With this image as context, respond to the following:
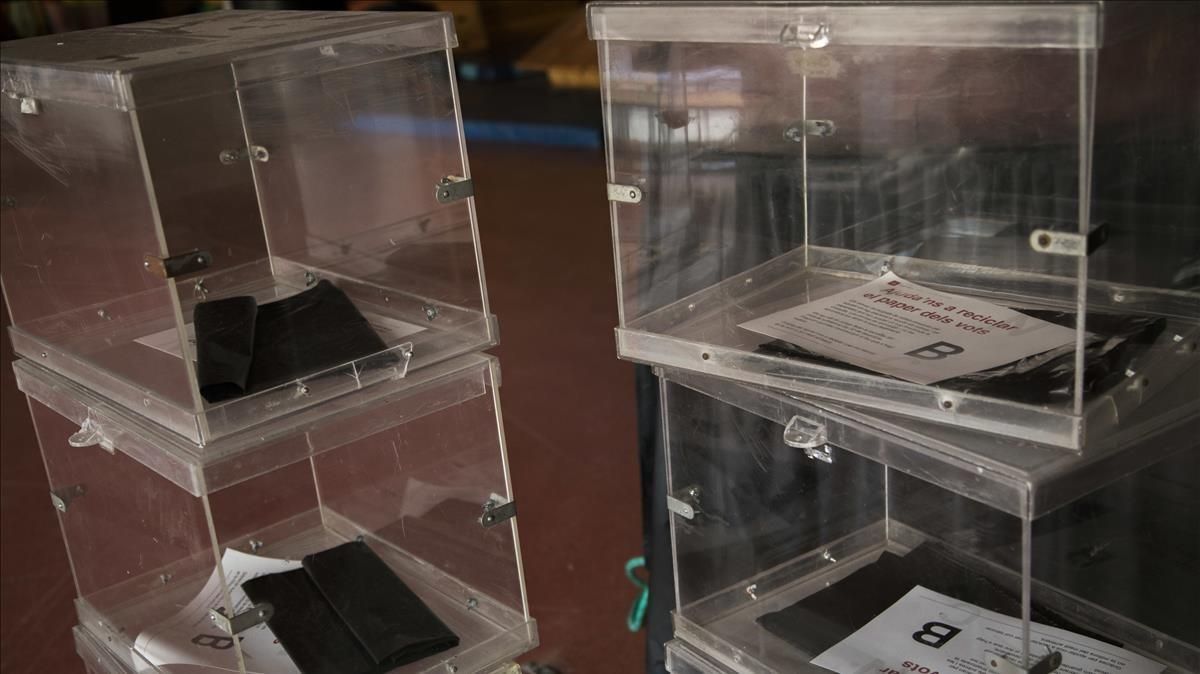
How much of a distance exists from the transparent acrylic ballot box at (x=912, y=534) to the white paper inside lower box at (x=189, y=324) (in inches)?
8.4

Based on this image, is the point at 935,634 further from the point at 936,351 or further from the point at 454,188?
the point at 454,188

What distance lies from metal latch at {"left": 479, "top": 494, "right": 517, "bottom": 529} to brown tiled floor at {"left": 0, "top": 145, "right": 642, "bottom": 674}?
1.67 ft

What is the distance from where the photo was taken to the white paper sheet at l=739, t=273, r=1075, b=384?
84 centimetres

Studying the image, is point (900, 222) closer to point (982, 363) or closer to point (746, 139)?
point (746, 139)

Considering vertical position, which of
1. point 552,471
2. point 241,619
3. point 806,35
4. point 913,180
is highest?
point 806,35

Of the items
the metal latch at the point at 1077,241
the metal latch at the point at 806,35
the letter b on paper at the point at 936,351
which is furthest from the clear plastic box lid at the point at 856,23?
the letter b on paper at the point at 936,351

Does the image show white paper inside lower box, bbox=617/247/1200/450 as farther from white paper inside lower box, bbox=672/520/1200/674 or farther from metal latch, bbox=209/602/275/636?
metal latch, bbox=209/602/275/636

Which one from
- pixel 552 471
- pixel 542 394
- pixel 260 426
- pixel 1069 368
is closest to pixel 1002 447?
pixel 1069 368

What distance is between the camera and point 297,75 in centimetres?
96

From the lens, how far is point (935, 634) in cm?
95

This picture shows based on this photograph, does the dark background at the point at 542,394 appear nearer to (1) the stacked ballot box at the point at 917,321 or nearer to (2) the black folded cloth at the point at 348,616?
Answer: (2) the black folded cloth at the point at 348,616

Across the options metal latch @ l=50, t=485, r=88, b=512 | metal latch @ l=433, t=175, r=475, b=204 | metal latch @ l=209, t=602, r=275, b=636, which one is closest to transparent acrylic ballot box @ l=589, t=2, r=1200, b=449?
metal latch @ l=433, t=175, r=475, b=204

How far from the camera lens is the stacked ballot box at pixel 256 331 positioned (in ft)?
3.01

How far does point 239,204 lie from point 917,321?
0.62 m
